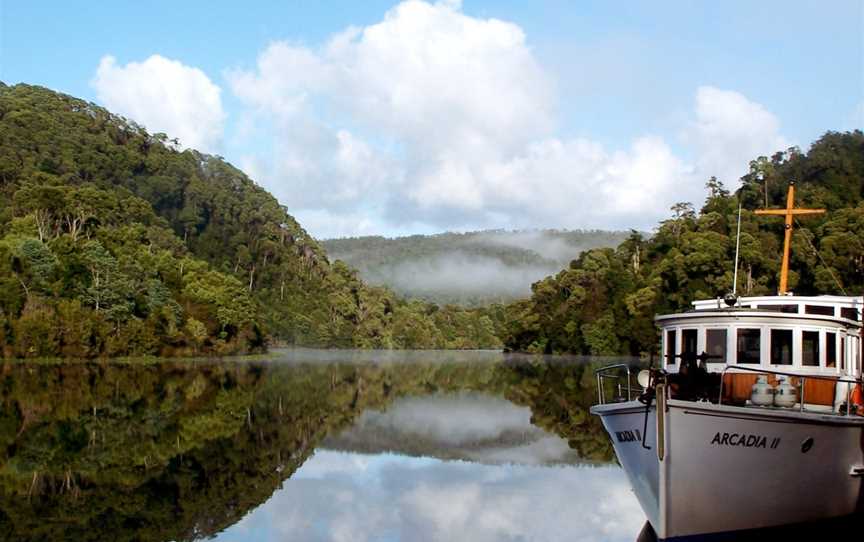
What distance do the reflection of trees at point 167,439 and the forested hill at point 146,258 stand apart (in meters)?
26.2

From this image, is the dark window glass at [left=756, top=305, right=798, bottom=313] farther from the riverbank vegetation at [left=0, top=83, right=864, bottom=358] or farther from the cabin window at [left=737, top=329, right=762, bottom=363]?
the riverbank vegetation at [left=0, top=83, right=864, bottom=358]

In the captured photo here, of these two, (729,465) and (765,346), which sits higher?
(765,346)

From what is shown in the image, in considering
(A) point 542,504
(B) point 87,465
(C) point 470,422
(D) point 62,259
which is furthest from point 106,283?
(A) point 542,504

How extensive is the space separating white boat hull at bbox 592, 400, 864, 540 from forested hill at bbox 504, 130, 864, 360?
6424cm

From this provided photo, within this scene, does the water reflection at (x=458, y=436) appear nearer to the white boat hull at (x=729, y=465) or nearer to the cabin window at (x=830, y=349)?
the cabin window at (x=830, y=349)

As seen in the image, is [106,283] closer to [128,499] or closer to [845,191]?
[128,499]

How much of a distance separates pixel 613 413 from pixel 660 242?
4272 inches

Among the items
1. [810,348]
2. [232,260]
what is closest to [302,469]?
[810,348]

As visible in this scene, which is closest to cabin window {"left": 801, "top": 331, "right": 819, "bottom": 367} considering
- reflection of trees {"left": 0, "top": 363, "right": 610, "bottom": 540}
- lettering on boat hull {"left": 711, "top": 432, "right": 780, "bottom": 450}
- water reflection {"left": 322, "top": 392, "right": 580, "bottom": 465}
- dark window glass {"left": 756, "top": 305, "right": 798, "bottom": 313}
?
dark window glass {"left": 756, "top": 305, "right": 798, "bottom": 313}

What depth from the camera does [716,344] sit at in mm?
19031

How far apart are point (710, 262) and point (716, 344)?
80608mm

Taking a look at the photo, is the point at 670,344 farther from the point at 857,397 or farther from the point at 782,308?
the point at 857,397

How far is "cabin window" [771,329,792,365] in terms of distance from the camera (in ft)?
61.3

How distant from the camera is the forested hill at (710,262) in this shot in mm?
88438
